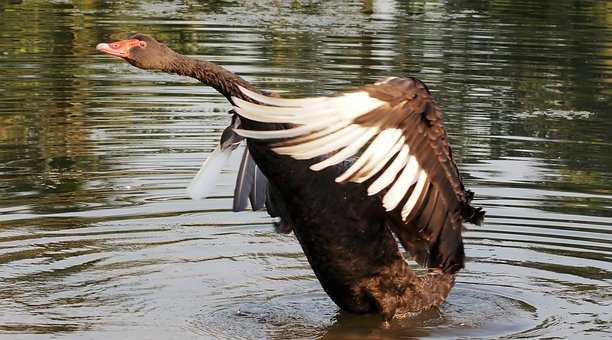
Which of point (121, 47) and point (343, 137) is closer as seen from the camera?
point (343, 137)

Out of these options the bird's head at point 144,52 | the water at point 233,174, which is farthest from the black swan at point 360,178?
the water at point 233,174

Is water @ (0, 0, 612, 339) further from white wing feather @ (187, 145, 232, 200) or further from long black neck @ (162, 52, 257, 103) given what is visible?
long black neck @ (162, 52, 257, 103)

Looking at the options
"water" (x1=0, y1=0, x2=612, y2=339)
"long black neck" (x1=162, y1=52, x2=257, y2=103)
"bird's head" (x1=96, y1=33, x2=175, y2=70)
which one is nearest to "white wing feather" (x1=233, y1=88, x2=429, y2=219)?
"long black neck" (x1=162, y1=52, x2=257, y2=103)

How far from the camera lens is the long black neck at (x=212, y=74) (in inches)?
260

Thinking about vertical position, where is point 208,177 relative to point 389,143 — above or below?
below

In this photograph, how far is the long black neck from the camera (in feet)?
21.6

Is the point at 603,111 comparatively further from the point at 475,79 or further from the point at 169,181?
the point at 169,181

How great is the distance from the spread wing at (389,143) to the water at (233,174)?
2.51 ft

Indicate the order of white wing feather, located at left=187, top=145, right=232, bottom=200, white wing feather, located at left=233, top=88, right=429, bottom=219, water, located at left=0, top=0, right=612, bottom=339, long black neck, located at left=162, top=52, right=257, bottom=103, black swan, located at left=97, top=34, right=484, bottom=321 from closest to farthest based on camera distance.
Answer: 1. white wing feather, located at left=233, top=88, right=429, bottom=219
2. black swan, located at left=97, top=34, right=484, bottom=321
3. long black neck, located at left=162, top=52, right=257, bottom=103
4. water, located at left=0, top=0, right=612, bottom=339
5. white wing feather, located at left=187, top=145, right=232, bottom=200

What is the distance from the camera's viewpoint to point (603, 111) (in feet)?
44.0

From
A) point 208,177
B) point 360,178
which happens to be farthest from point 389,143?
point 208,177

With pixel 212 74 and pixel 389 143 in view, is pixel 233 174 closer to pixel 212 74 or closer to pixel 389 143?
pixel 212 74

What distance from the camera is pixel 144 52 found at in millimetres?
6781

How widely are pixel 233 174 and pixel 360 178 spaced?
4.43 meters
